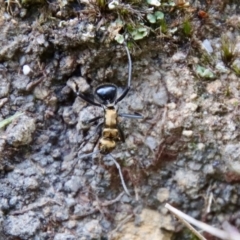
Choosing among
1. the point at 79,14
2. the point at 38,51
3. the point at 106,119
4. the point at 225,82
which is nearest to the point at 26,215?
the point at 106,119

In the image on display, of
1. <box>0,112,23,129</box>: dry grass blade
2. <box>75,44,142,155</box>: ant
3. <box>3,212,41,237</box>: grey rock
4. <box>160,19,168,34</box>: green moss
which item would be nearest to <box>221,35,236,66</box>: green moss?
<box>160,19,168,34</box>: green moss

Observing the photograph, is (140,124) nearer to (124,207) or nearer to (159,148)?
(159,148)

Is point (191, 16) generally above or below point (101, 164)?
above

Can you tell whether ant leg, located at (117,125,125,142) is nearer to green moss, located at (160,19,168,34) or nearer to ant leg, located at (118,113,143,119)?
ant leg, located at (118,113,143,119)

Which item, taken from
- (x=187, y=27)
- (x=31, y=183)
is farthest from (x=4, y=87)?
(x=187, y=27)

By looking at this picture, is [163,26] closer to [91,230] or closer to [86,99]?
[86,99]

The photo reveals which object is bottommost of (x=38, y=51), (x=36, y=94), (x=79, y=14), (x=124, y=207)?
(x=124, y=207)
